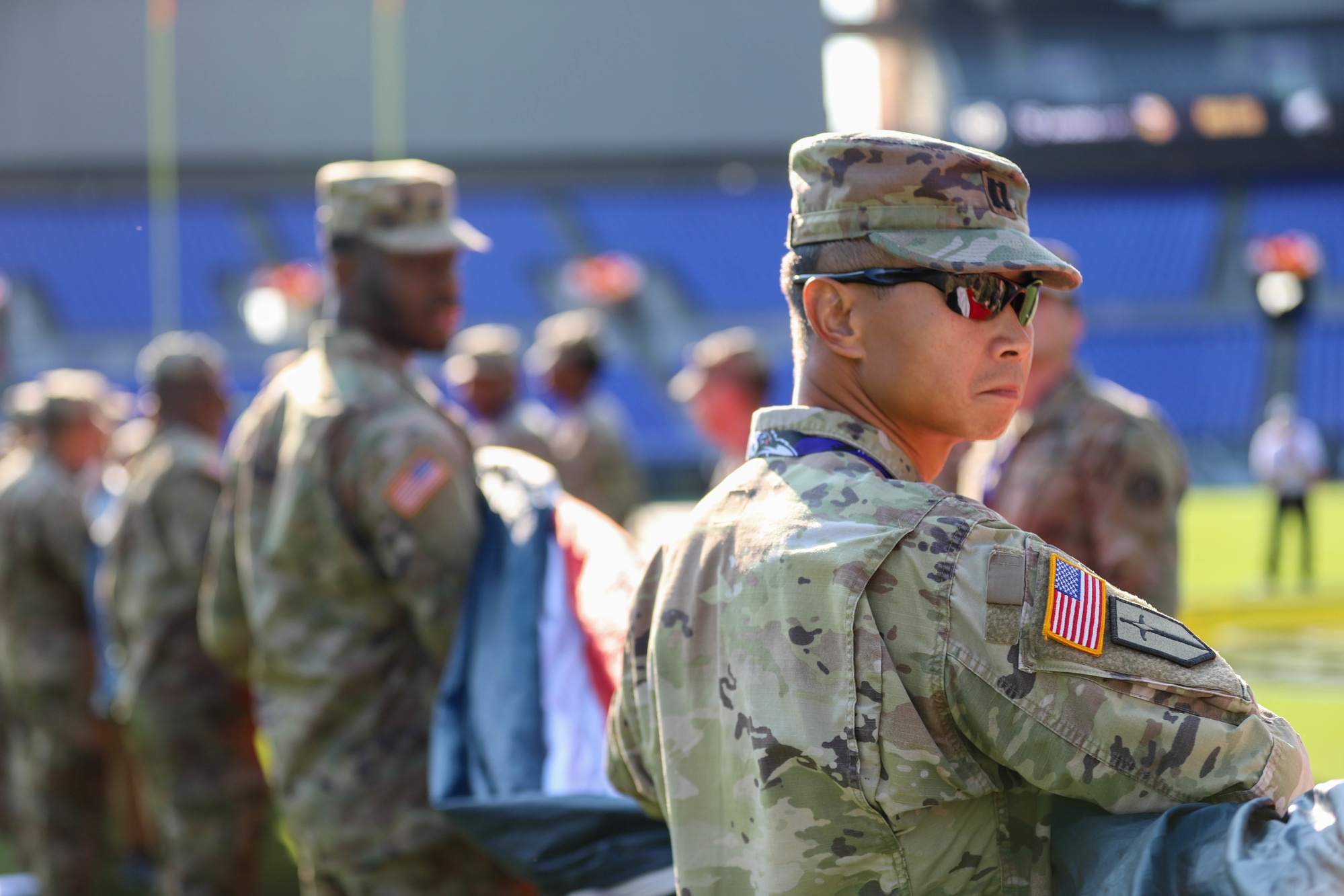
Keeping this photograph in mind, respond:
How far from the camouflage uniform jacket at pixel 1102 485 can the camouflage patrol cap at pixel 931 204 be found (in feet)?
7.28

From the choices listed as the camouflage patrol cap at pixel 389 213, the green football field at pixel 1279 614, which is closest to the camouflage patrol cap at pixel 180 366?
the camouflage patrol cap at pixel 389 213

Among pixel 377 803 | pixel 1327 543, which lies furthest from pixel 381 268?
pixel 1327 543

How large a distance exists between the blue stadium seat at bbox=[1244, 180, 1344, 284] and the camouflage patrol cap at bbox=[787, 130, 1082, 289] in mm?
29820

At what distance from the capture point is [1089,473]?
3.74 metres

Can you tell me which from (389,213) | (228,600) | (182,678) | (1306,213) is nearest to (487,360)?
(182,678)

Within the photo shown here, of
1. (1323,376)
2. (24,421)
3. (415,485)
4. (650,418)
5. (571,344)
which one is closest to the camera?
(415,485)

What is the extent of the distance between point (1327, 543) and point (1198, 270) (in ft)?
52.3

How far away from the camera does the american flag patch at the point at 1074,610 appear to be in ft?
4.40

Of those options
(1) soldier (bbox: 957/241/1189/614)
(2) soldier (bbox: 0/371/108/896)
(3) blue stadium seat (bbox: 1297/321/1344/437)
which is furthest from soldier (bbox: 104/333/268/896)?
(3) blue stadium seat (bbox: 1297/321/1344/437)

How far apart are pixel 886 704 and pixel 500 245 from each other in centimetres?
2806

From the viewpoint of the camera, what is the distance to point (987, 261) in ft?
4.94

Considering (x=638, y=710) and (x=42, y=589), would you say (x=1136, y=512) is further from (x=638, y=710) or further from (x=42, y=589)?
(x=42, y=589)

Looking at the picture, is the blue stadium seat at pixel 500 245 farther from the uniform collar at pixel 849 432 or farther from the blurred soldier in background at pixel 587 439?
the uniform collar at pixel 849 432

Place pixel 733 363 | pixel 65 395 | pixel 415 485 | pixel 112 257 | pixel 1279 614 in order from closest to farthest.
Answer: pixel 415 485
pixel 733 363
pixel 65 395
pixel 1279 614
pixel 112 257
